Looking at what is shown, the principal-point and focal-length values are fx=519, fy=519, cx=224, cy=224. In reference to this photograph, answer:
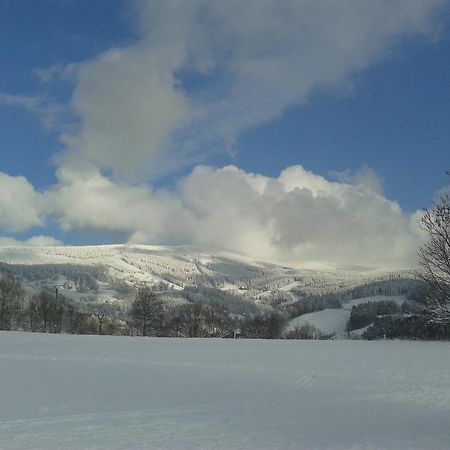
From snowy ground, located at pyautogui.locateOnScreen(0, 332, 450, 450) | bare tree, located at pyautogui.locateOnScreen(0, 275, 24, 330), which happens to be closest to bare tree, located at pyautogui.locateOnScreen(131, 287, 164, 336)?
bare tree, located at pyautogui.locateOnScreen(0, 275, 24, 330)

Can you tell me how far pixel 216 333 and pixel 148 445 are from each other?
10260 centimetres

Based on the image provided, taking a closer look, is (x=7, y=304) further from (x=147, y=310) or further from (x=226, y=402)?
(x=226, y=402)

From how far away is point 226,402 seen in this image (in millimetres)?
17391

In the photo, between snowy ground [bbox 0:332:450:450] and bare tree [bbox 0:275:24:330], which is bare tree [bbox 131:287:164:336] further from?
snowy ground [bbox 0:332:450:450]

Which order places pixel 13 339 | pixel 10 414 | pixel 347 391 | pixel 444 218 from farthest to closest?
pixel 13 339, pixel 444 218, pixel 347 391, pixel 10 414

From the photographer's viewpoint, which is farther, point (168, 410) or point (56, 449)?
point (168, 410)

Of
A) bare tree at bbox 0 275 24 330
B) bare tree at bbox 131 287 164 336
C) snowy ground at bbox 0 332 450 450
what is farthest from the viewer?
bare tree at bbox 131 287 164 336

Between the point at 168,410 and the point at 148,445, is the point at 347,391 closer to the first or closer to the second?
the point at 168,410

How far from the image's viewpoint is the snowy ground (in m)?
11.9

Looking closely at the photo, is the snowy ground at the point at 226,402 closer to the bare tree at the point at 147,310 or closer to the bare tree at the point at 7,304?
the bare tree at the point at 147,310

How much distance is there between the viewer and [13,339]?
48.2m

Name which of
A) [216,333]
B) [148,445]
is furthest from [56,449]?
[216,333]

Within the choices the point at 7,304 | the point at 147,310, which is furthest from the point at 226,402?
the point at 7,304

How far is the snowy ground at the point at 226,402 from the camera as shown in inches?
469
